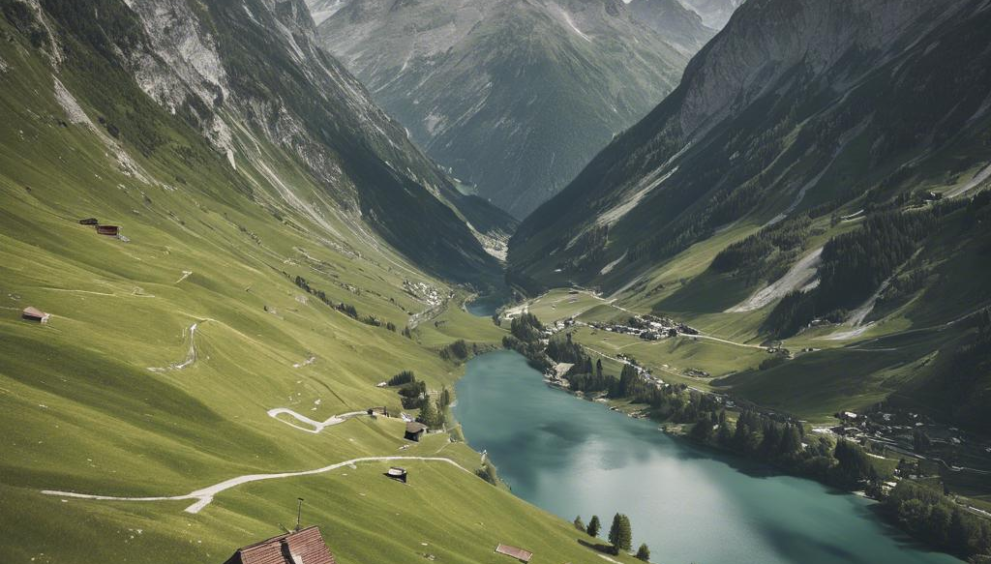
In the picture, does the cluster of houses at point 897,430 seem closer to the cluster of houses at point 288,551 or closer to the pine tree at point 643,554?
the pine tree at point 643,554

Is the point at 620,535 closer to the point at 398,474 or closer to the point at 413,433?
the point at 398,474

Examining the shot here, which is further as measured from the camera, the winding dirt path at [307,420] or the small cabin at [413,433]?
the small cabin at [413,433]

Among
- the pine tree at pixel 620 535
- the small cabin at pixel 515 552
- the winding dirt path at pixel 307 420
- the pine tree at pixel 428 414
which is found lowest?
the small cabin at pixel 515 552

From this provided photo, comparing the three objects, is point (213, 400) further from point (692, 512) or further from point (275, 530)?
point (692, 512)

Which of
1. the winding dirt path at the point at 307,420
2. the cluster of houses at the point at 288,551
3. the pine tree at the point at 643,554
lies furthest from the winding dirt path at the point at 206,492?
the pine tree at the point at 643,554

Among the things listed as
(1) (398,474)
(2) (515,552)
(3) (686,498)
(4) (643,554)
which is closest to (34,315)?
(1) (398,474)
